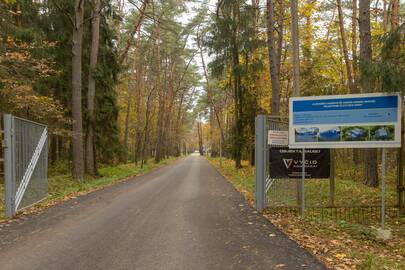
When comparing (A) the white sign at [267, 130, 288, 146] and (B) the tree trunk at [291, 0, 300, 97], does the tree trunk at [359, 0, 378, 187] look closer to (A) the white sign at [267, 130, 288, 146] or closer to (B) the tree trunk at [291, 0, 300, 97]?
(B) the tree trunk at [291, 0, 300, 97]

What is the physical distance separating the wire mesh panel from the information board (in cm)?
643

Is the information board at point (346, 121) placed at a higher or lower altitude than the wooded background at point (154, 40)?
lower

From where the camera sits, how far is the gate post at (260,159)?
9.16 m

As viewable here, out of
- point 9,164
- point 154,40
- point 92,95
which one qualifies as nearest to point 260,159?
point 9,164

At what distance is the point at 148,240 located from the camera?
6.60m

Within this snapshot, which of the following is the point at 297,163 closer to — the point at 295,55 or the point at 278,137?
the point at 278,137

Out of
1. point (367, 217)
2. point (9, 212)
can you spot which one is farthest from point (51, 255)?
point (367, 217)

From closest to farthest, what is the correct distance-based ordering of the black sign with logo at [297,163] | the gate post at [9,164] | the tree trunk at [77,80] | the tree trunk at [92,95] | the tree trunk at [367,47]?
the gate post at [9,164]
the black sign with logo at [297,163]
the tree trunk at [367,47]
the tree trunk at [77,80]
the tree trunk at [92,95]

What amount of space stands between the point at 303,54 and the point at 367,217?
52.4 ft

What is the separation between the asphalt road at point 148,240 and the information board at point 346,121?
2.19 metres

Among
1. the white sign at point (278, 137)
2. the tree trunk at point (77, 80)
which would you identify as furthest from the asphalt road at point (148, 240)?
the tree trunk at point (77, 80)

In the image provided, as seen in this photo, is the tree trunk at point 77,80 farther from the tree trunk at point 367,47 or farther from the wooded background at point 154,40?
the tree trunk at point 367,47

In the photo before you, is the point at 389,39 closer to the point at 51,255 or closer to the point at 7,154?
the point at 51,255

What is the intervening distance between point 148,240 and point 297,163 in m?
4.21
